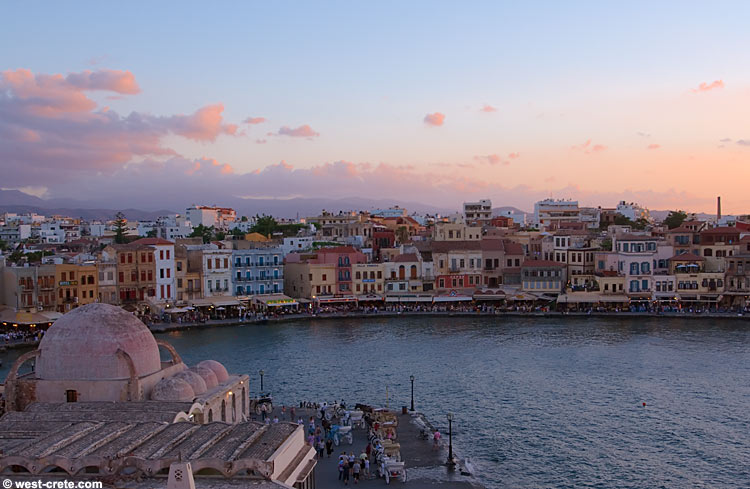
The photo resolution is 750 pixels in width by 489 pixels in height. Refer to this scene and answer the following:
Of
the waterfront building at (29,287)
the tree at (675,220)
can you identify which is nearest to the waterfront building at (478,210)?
the tree at (675,220)

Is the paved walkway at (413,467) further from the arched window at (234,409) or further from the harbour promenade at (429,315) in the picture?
the harbour promenade at (429,315)

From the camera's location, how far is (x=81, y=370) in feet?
87.7

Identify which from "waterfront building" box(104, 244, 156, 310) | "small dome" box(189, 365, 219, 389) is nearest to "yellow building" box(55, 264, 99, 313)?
"waterfront building" box(104, 244, 156, 310)

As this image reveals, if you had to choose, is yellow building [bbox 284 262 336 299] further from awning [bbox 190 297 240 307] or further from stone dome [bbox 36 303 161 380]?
stone dome [bbox 36 303 161 380]

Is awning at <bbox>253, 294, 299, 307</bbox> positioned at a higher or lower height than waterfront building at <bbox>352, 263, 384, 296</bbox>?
lower

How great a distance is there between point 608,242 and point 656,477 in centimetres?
5601

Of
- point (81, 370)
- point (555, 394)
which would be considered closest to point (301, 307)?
point (555, 394)

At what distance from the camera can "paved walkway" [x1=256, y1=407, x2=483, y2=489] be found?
77.8 feet

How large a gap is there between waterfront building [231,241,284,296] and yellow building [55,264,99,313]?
12267 mm

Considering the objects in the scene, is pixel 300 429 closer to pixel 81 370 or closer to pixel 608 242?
pixel 81 370

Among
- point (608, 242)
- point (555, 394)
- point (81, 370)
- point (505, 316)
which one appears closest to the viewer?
point (81, 370)

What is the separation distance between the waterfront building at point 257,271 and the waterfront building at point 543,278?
896 inches

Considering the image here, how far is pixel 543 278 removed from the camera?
69.8 m

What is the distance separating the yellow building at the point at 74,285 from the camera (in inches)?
2340
